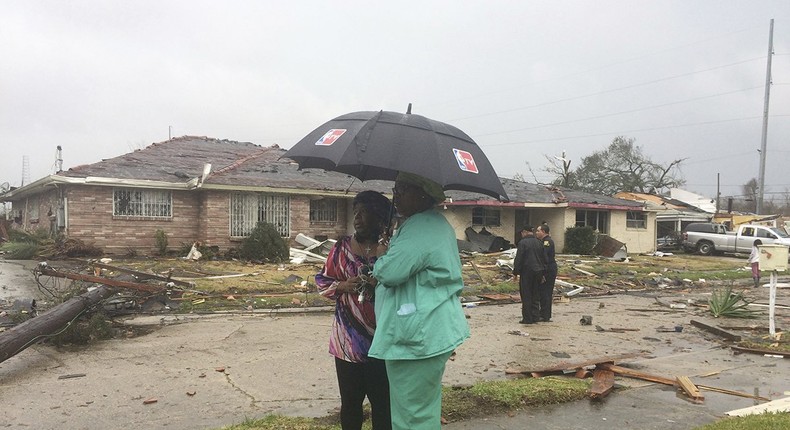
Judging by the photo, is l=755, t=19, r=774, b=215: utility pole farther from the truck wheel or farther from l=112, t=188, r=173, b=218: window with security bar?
l=112, t=188, r=173, b=218: window with security bar

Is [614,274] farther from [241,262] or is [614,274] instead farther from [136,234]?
[136,234]

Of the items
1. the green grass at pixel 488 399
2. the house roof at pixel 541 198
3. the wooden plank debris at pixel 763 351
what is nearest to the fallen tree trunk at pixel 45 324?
the green grass at pixel 488 399

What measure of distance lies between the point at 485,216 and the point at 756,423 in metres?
22.4

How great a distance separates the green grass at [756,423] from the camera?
A: 14.1ft

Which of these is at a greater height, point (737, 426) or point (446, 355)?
point (446, 355)

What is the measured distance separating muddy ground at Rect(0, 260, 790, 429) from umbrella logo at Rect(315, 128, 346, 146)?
2481mm

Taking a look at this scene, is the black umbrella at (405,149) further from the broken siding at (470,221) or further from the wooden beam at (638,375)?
the broken siding at (470,221)

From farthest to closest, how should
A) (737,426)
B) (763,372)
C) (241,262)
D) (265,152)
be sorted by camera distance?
(265,152)
(241,262)
(763,372)
(737,426)

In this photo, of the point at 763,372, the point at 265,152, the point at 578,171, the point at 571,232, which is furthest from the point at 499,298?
the point at 578,171

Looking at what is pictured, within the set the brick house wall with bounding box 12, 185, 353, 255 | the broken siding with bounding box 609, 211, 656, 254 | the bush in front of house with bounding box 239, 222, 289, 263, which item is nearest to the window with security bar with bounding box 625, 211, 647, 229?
the broken siding with bounding box 609, 211, 656, 254

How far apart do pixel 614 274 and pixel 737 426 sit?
15.7 m

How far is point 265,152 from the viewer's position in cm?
2620

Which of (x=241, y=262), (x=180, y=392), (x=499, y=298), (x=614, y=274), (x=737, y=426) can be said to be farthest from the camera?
(x=614, y=274)

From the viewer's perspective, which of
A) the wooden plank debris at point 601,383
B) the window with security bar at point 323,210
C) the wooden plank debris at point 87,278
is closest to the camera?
the wooden plank debris at point 601,383
